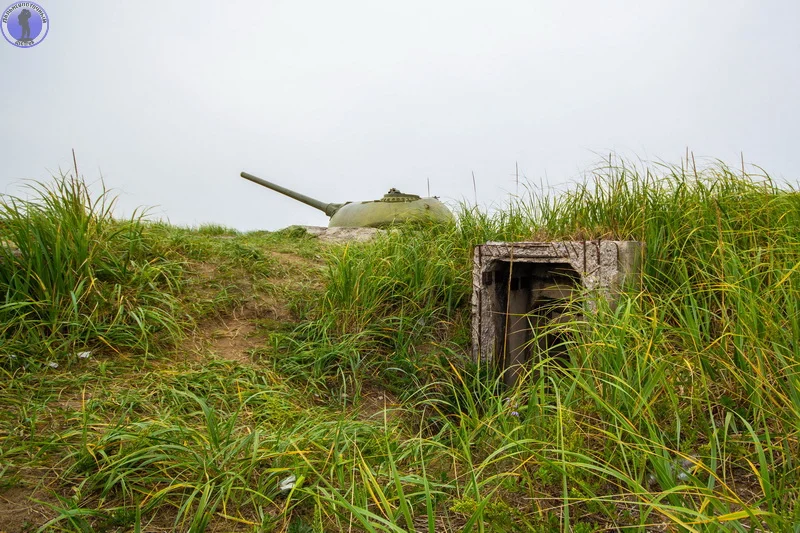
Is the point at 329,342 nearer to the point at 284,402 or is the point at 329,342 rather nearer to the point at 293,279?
the point at 284,402

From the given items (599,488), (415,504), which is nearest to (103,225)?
(415,504)

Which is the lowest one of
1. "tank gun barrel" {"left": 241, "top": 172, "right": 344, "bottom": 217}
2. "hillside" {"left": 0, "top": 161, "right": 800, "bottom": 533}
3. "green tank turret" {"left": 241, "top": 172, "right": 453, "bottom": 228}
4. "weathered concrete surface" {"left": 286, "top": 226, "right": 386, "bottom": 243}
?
"hillside" {"left": 0, "top": 161, "right": 800, "bottom": 533}

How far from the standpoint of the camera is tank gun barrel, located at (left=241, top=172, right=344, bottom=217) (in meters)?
9.64

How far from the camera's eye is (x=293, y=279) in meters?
4.72

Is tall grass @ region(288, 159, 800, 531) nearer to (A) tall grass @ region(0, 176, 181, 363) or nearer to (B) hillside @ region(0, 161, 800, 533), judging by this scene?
(B) hillside @ region(0, 161, 800, 533)

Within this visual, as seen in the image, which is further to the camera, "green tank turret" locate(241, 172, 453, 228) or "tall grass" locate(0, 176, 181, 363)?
"green tank turret" locate(241, 172, 453, 228)

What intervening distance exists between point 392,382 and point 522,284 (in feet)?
3.61

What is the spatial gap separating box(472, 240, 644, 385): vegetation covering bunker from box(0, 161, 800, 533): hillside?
0.66 feet

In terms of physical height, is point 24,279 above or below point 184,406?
above

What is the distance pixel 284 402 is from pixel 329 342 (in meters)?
0.81

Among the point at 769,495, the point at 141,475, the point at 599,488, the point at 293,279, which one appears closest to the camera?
the point at 769,495

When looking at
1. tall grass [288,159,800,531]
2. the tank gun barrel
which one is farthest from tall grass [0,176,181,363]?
the tank gun barrel

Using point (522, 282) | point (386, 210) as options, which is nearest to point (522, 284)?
point (522, 282)

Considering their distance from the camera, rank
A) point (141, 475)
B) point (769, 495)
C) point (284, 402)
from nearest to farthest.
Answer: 1. point (769, 495)
2. point (141, 475)
3. point (284, 402)
